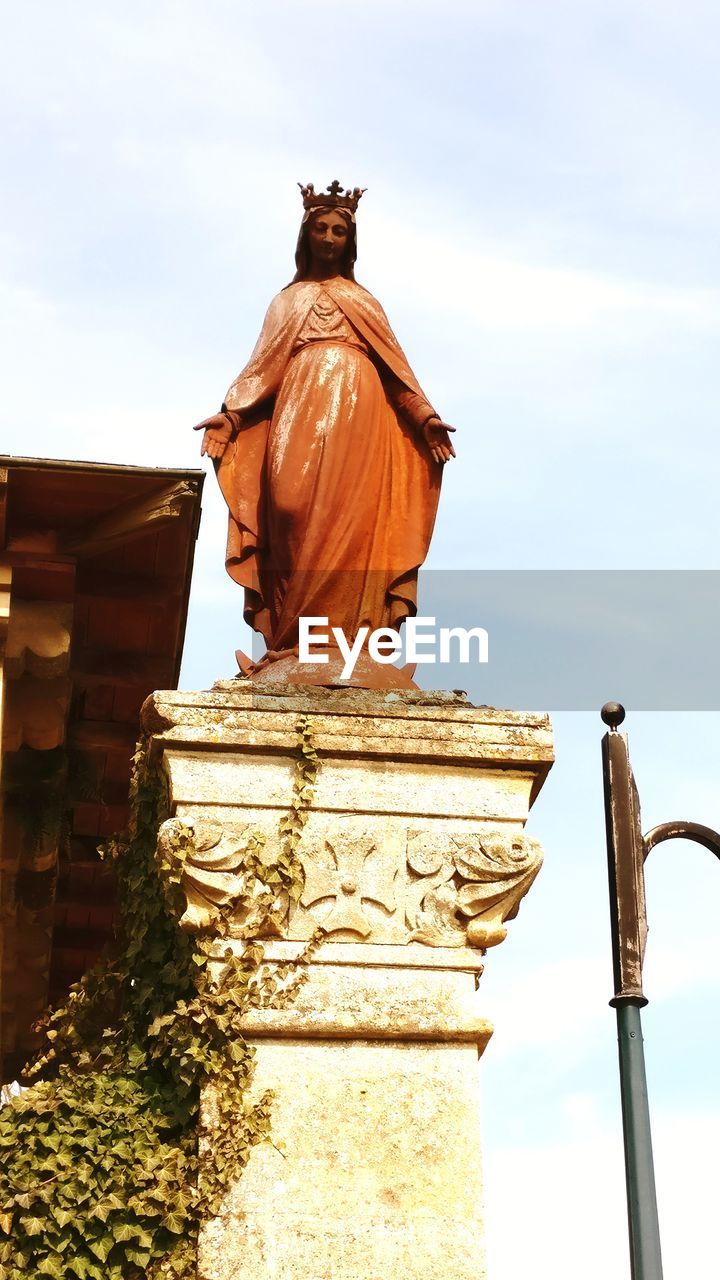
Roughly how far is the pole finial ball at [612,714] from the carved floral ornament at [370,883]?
3.27 feet

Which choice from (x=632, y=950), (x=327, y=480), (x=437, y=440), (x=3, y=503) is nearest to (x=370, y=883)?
(x=632, y=950)

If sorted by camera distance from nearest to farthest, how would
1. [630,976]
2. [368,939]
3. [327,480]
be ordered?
[630,976], [368,939], [327,480]

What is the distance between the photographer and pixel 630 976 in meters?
5.23

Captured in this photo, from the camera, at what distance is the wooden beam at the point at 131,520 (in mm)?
7910

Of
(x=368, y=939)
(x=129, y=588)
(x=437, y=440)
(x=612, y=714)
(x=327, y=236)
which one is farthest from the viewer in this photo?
(x=129, y=588)

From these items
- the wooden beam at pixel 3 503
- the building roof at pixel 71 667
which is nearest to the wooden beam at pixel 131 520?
the building roof at pixel 71 667

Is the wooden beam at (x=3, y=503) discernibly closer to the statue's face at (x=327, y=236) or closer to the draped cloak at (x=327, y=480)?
the draped cloak at (x=327, y=480)

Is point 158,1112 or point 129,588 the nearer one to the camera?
point 158,1112

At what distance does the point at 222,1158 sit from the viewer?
19.9 ft

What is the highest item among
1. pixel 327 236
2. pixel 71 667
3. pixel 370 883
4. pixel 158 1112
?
pixel 327 236

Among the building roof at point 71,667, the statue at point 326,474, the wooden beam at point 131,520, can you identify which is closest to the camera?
the statue at point 326,474

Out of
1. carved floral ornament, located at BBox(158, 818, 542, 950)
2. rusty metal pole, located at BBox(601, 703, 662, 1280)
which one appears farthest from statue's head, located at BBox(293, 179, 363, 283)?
rusty metal pole, located at BBox(601, 703, 662, 1280)

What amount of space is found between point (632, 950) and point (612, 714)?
29.4 inches

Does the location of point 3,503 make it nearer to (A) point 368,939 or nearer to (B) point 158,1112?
(A) point 368,939
